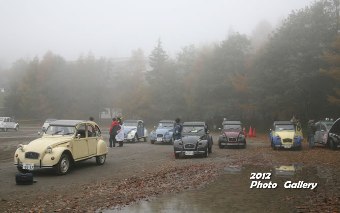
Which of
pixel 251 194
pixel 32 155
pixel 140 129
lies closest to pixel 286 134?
pixel 140 129

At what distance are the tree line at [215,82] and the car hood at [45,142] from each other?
27.4 meters

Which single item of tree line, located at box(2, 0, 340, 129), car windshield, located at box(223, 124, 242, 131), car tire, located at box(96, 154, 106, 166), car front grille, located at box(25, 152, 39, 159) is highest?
tree line, located at box(2, 0, 340, 129)

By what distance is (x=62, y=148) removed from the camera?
1395 centimetres

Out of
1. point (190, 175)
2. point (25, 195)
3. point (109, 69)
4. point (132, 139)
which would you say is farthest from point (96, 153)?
point (109, 69)

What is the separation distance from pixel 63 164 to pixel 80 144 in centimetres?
141

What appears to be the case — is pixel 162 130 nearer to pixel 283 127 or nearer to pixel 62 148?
pixel 283 127

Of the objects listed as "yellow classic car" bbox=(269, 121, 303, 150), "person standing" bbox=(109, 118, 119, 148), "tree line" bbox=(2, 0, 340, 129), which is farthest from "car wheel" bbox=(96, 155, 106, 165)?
"tree line" bbox=(2, 0, 340, 129)

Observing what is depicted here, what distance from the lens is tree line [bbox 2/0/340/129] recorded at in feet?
132

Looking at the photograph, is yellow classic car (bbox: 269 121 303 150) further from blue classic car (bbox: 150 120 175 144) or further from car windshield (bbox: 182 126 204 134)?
blue classic car (bbox: 150 120 175 144)

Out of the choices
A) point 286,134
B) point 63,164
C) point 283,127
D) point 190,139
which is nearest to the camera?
point 63,164

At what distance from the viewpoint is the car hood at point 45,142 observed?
13572mm

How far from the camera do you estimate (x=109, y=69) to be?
80.0 m

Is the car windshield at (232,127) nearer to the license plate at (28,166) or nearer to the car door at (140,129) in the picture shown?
the car door at (140,129)

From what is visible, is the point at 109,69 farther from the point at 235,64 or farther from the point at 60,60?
the point at 235,64
